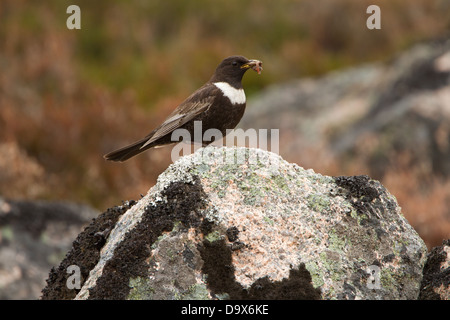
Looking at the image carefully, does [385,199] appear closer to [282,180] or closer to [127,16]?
[282,180]

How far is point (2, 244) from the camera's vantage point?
509 cm

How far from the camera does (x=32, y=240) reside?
536 centimetres

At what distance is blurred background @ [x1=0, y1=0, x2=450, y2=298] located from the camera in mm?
7387

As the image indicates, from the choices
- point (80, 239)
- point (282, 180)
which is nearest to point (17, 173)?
point (80, 239)

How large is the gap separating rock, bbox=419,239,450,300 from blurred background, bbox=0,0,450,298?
3.13 metres

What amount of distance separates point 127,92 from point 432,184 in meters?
4.73

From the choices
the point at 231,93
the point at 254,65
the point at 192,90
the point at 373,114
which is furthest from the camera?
the point at 192,90

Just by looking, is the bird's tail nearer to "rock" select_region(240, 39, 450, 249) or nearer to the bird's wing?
the bird's wing

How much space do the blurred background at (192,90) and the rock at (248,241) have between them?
235 cm

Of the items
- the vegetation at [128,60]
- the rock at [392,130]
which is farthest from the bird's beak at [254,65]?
the rock at [392,130]

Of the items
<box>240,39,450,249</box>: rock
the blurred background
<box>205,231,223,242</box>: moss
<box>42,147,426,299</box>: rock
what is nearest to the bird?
<box>42,147,426,299</box>: rock

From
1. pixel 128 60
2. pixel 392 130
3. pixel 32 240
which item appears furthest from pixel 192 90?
pixel 32 240

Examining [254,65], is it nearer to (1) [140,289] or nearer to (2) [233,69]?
(2) [233,69]

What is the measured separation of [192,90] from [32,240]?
22.9 feet
